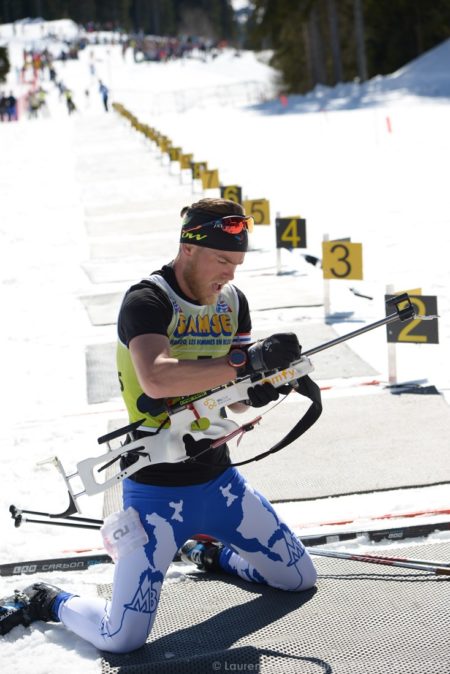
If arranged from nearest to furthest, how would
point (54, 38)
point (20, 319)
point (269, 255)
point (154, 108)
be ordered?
point (20, 319)
point (269, 255)
point (154, 108)
point (54, 38)

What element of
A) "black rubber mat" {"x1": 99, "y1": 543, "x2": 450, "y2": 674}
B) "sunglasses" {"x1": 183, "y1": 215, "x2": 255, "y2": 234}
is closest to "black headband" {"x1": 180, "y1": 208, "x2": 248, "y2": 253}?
"sunglasses" {"x1": 183, "y1": 215, "x2": 255, "y2": 234}

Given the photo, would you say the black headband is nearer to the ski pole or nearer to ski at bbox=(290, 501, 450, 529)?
the ski pole

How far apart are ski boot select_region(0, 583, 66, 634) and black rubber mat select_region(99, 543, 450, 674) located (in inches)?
16.7

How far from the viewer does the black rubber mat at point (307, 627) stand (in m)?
4.02

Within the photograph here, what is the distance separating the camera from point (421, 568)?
4691mm

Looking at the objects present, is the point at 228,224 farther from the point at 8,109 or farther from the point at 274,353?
the point at 8,109

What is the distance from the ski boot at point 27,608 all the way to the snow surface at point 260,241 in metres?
0.05

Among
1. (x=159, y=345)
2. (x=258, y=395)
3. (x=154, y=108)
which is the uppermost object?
(x=159, y=345)

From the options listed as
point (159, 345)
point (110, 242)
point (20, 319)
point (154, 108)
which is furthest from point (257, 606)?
point (154, 108)

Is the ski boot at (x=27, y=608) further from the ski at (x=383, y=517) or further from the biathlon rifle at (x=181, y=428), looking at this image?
the ski at (x=383, y=517)

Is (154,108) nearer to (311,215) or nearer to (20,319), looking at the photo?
(311,215)

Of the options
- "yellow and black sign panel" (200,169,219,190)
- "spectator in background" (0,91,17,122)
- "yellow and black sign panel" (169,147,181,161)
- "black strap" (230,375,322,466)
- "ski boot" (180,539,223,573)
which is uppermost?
"black strap" (230,375,322,466)

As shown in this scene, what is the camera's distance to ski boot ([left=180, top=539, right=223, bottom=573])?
4.93 meters

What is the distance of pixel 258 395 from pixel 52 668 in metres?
1.40
